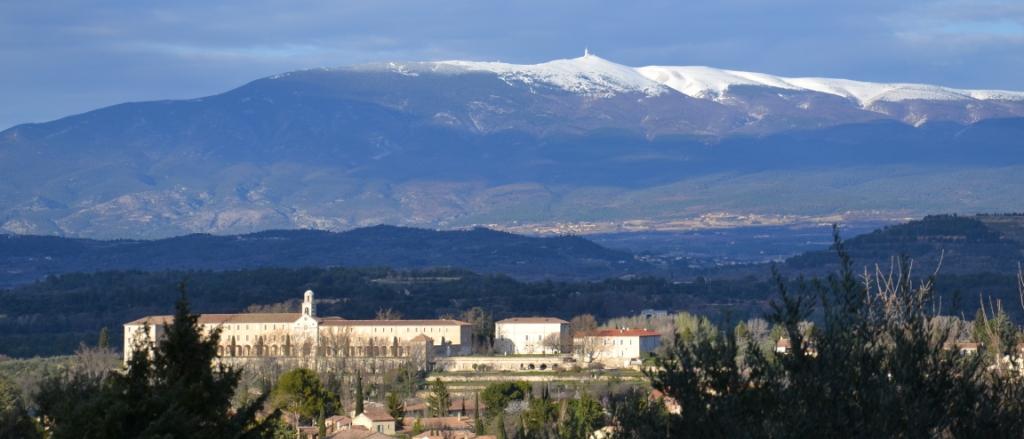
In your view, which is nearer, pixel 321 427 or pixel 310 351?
pixel 321 427

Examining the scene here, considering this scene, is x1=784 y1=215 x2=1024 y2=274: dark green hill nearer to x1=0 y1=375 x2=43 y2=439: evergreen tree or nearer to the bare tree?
the bare tree

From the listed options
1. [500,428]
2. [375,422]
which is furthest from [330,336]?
[500,428]

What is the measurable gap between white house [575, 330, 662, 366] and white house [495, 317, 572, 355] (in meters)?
3.75

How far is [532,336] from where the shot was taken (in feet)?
319

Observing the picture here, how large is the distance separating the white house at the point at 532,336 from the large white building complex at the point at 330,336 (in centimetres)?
177

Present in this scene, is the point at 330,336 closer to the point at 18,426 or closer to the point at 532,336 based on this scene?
the point at 532,336

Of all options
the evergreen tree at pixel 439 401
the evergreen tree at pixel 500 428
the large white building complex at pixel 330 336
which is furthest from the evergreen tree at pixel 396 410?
the large white building complex at pixel 330 336


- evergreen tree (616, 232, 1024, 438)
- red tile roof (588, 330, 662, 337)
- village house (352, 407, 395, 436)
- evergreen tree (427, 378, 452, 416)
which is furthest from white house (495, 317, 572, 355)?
evergreen tree (616, 232, 1024, 438)

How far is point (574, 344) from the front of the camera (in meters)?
91.7

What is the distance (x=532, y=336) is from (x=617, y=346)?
9.78 meters

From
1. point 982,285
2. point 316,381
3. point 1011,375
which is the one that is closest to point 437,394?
point 316,381

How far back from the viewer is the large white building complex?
8888 centimetres

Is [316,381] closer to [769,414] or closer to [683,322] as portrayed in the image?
[683,322]

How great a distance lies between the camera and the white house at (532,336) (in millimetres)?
94438
